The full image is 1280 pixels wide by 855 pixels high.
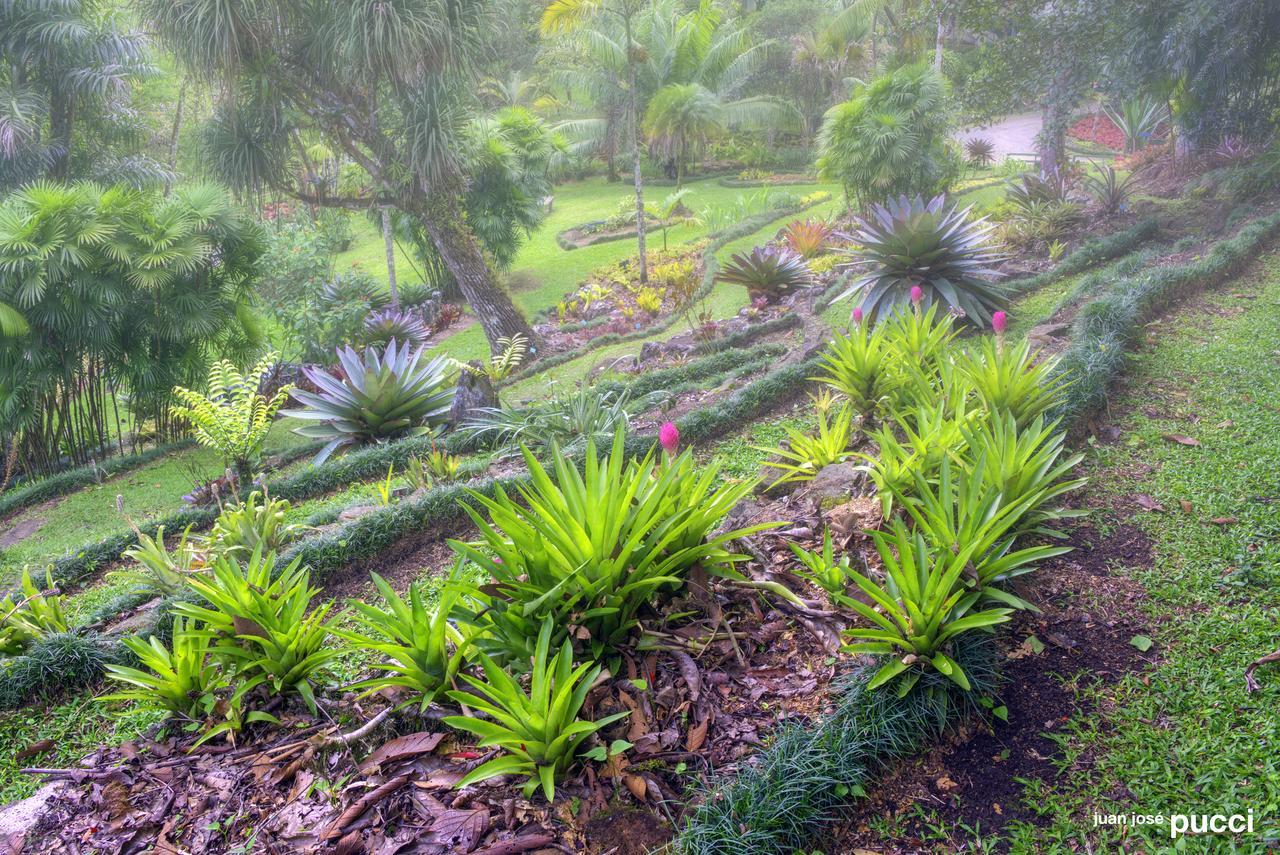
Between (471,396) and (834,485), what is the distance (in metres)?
4.44

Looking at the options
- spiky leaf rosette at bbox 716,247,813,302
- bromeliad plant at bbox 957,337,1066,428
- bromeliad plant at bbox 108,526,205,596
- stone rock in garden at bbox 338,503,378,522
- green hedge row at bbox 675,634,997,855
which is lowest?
green hedge row at bbox 675,634,997,855

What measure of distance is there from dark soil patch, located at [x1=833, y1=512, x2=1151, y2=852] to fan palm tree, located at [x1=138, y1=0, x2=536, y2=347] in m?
9.22

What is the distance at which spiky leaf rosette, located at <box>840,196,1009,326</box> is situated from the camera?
6.37 meters

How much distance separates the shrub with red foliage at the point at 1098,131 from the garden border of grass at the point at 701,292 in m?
9.29

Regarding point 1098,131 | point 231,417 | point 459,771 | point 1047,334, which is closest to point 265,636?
point 459,771

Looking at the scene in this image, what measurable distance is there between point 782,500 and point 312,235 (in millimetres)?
12521

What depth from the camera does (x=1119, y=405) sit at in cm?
451

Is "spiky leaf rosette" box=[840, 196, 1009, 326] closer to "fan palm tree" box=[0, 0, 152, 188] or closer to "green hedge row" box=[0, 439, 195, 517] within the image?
"green hedge row" box=[0, 439, 195, 517]

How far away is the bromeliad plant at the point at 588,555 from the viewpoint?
2441mm

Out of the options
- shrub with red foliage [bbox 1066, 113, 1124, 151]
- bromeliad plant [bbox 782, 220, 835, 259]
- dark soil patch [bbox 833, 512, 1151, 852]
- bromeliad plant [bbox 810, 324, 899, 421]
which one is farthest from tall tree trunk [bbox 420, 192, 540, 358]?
shrub with red foliage [bbox 1066, 113, 1124, 151]

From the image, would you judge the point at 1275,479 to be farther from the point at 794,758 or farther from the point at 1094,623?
the point at 794,758

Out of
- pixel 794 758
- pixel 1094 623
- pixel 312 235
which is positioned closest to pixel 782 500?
pixel 1094 623

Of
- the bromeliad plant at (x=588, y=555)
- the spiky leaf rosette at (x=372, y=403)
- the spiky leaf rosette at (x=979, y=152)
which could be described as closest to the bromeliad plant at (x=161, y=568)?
the bromeliad plant at (x=588, y=555)

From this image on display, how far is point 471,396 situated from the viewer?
23.8ft
